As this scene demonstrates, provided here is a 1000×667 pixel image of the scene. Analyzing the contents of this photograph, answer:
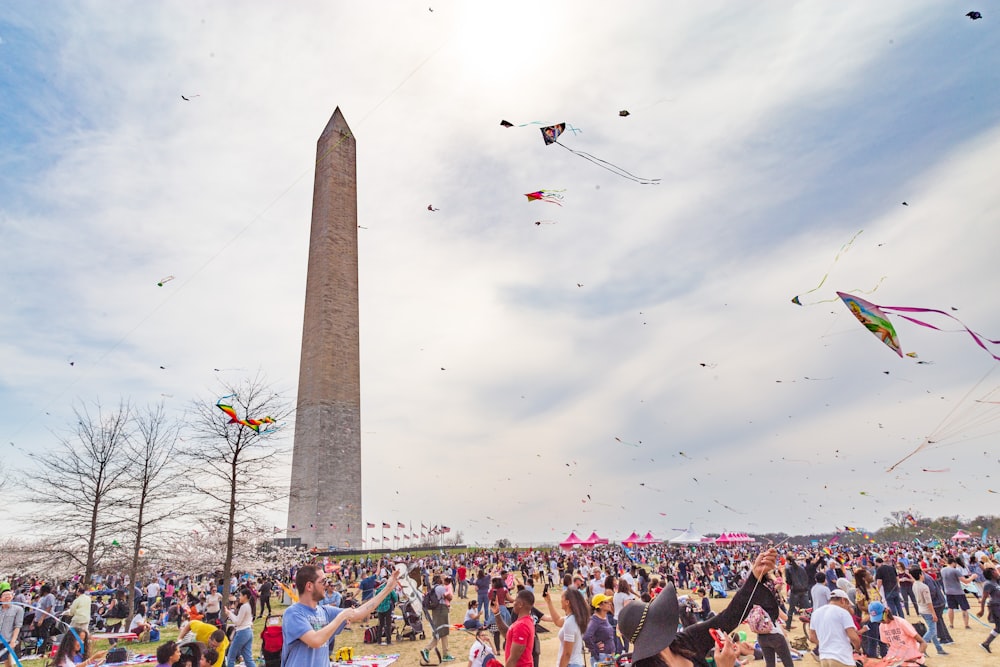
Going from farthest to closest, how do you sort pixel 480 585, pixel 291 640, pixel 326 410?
pixel 326 410 < pixel 480 585 < pixel 291 640

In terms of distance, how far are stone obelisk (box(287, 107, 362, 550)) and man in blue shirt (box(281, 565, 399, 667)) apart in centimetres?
3328

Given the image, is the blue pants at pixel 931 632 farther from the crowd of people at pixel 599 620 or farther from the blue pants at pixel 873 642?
the blue pants at pixel 873 642

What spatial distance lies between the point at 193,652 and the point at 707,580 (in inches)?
1024

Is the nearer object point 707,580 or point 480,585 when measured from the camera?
point 480,585

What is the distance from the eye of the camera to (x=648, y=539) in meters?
40.5

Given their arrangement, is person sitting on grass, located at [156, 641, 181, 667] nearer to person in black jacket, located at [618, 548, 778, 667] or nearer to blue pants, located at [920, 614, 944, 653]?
person in black jacket, located at [618, 548, 778, 667]

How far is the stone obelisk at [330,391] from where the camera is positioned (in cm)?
3600

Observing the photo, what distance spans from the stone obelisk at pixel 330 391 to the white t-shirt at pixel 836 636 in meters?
32.6

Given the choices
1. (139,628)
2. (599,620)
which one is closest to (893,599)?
(599,620)

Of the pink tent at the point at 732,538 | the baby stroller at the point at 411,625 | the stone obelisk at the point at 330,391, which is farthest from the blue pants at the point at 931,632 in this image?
the pink tent at the point at 732,538

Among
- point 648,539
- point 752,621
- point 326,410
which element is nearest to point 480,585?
point 752,621

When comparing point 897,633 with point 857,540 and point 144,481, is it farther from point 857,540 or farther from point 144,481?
point 857,540

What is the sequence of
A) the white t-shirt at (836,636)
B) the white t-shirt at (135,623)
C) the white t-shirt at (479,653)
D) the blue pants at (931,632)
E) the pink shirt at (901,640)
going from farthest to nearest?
1. the white t-shirt at (135,623)
2. the blue pants at (931,632)
3. the pink shirt at (901,640)
4. the white t-shirt at (836,636)
5. the white t-shirt at (479,653)

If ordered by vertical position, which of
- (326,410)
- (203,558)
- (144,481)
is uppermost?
(326,410)
